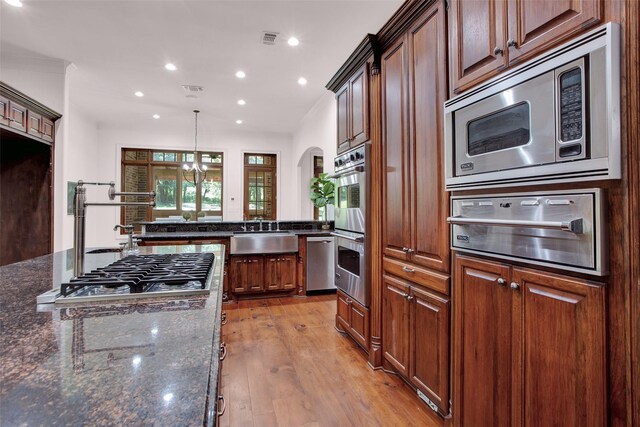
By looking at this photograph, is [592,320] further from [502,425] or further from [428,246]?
[428,246]

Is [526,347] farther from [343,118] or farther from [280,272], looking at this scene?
[280,272]

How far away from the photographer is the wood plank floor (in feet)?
6.04

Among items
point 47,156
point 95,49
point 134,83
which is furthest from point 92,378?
point 134,83

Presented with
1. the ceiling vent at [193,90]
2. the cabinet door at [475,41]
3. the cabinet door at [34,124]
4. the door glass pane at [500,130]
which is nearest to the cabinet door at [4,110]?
the cabinet door at [34,124]

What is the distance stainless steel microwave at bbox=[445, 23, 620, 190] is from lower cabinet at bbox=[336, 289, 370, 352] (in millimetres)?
1488

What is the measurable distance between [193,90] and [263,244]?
261 centimetres

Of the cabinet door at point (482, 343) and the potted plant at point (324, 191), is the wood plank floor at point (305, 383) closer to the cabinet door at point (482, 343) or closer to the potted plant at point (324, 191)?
the cabinet door at point (482, 343)

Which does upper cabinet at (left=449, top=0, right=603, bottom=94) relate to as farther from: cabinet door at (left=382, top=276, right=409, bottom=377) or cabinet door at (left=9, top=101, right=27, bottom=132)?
cabinet door at (left=9, top=101, right=27, bottom=132)

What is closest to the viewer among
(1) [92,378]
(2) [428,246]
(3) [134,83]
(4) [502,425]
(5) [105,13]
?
(1) [92,378]

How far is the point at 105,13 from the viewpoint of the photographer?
115 inches

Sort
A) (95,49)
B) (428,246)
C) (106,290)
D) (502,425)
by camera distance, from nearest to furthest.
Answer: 1. (106,290)
2. (502,425)
3. (428,246)
4. (95,49)

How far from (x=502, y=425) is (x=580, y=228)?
2.75 ft

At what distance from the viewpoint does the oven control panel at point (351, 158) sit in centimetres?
252

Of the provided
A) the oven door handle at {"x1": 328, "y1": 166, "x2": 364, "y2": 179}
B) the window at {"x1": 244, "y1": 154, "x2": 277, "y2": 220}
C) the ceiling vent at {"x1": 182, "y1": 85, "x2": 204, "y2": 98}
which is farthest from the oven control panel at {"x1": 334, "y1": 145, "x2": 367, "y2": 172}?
the window at {"x1": 244, "y1": 154, "x2": 277, "y2": 220}
